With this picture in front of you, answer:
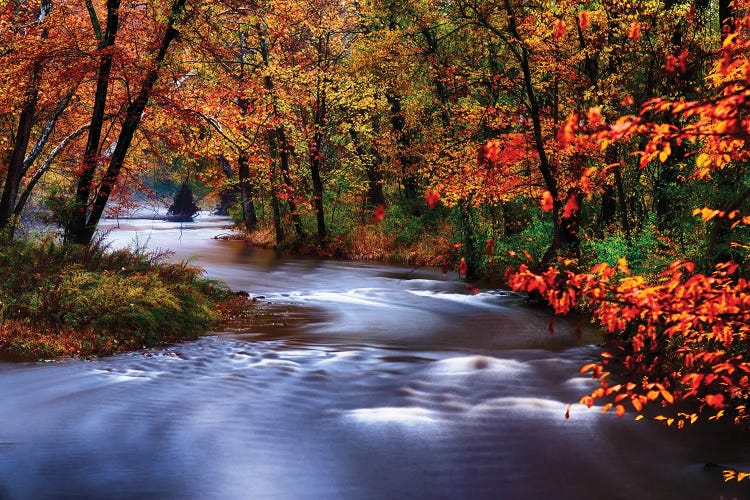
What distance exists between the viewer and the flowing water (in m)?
6.70

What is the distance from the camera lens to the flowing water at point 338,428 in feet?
22.0

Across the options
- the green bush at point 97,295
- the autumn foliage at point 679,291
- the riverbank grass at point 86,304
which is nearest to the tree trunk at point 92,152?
the riverbank grass at point 86,304

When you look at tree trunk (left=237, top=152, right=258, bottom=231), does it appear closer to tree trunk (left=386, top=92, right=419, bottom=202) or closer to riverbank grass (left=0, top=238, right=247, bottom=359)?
tree trunk (left=386, top=92, right=419, bottom=202)

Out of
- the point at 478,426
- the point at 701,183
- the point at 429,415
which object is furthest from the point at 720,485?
the point at 701,183

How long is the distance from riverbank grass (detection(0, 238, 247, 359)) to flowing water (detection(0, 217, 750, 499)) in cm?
59

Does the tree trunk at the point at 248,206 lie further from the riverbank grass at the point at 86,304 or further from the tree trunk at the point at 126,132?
the riverbank grass at the point at 86,304

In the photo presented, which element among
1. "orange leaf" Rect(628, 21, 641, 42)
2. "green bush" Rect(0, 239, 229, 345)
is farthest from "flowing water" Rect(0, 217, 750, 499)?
"orange leaf" Rect(628, 21, 641, 42)

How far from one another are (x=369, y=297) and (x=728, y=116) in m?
14.7

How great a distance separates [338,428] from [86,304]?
5.54 metres

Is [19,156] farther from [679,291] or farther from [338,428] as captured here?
[679,291]

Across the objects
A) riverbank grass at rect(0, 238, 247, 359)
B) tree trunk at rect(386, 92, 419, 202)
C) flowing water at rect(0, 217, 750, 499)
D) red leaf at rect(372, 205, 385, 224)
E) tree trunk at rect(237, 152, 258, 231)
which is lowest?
flowing water at rect(0, 217, 750, 499)

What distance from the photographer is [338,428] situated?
8219mm

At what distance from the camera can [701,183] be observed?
39.3 ft

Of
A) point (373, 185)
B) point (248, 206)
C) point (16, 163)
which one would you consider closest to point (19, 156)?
point (16, 163)
